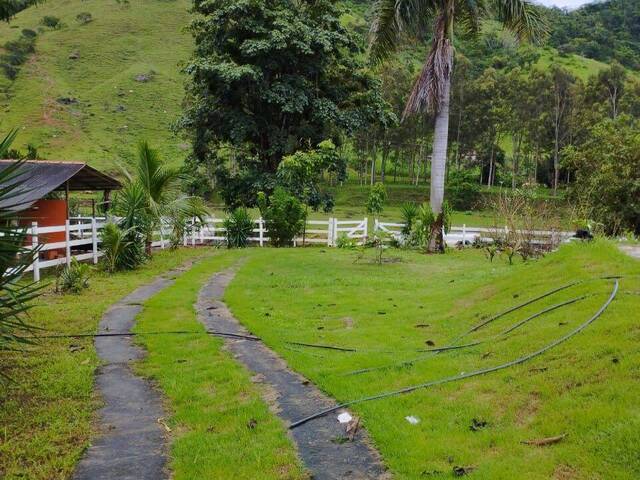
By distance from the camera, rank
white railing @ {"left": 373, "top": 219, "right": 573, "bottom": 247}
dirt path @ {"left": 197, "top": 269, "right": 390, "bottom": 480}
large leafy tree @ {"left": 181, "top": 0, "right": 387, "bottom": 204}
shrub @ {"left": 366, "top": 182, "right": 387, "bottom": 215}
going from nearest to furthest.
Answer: dirt path @ {"left": 197, "top": 269, "right": 390, "bottom": 480}, white railing @ {"left": 373, "top": 219, "right": 573, "bottom": 247}, large leafy tree @ {"left": 181, "top": 0, "right": 387, "bottom": 204}, shrub @ {"left": 366, "top": 182, "right": 387, "bottom": 215}

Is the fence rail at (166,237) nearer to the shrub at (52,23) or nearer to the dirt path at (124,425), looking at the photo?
the dirt path at (124,425)

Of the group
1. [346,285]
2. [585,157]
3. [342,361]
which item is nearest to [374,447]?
[342,361]

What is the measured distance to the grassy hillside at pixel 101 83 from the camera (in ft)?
190

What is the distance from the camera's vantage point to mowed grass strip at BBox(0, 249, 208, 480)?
417cm

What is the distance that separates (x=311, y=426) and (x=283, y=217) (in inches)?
690

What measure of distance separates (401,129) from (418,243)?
37.4 m

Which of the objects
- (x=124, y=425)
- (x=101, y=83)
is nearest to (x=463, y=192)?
(x=124, y=425)

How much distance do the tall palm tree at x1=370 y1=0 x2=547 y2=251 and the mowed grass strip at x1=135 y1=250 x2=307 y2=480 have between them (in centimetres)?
1089

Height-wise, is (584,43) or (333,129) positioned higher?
(584,43)

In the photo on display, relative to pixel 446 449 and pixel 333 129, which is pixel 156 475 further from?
pixel 333 129

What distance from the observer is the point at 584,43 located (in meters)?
96.2

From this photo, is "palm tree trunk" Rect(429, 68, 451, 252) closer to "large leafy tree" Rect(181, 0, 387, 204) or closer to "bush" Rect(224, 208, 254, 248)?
"bush" Rect(224, 208, 254, 248)

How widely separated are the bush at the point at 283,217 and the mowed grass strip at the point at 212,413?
535 inches

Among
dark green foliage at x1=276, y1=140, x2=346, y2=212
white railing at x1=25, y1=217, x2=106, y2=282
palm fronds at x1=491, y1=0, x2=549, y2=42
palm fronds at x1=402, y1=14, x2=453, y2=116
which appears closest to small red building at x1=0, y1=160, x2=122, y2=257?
white railing at x1=25, y1=217, x2=106, y2=282
